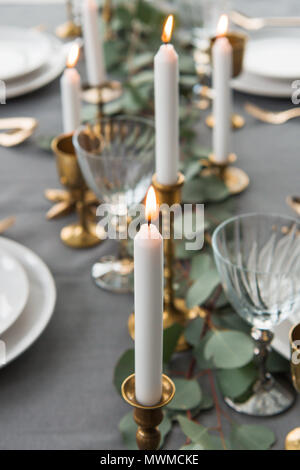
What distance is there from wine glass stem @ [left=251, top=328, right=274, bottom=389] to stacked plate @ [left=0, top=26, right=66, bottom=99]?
835mm

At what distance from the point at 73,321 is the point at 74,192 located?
0.22 m

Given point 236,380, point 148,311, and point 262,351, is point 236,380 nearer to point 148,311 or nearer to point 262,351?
point 262,351

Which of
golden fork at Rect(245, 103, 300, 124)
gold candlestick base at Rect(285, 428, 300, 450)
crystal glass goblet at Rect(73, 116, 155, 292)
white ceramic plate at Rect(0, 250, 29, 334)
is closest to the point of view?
gold candlestick base at Rect(285, 428, 300, 450)

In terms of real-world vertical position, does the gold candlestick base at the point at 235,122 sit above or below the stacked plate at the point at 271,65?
below

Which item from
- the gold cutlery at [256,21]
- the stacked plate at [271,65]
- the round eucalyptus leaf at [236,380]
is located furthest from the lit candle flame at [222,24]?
the gold cutlery at [256,21]

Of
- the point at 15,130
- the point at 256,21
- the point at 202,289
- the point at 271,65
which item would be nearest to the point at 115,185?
the point at 202,289

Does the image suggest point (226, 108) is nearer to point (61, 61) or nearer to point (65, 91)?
point (65, 91)

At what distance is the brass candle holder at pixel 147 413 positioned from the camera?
1.70ft

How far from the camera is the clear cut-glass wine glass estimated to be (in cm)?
64

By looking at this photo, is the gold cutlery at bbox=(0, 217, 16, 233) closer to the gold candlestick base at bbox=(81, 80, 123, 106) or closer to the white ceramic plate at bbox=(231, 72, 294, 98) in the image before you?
the gold candlestick base at bbox=(81, 80, 123, 106)

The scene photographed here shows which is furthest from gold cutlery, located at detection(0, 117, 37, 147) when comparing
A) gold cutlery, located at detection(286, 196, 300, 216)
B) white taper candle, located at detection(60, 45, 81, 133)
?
gold cutlery, located at detection(286, 196, 300, 216)

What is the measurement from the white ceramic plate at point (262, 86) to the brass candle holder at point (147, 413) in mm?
843

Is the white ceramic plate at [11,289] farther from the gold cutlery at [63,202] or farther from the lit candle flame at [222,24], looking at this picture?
the lit candle flame at [222,24]
